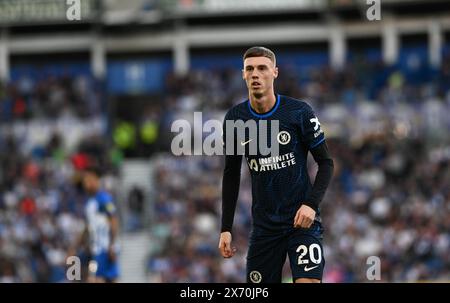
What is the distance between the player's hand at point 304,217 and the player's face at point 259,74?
0.98 m

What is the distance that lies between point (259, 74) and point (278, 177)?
2.79 feet

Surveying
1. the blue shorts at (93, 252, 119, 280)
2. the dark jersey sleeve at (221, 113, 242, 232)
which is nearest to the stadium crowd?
the blue shorts at (93, 252, 119, 280)

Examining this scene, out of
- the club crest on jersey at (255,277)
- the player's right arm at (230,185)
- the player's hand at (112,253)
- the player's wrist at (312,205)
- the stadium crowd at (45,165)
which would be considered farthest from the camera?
the stadium crowd at (45,165)

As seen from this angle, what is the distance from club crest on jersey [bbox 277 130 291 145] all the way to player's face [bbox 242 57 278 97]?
0.35 metres

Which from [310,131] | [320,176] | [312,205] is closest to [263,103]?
[310,131]

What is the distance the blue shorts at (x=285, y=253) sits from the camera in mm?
Result: 7914

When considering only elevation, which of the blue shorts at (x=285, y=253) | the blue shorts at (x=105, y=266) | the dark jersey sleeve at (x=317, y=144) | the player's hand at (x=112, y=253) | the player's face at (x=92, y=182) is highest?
the dark jersey sleeve at (x=317, y=144)

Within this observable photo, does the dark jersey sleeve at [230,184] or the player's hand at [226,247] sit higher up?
the dark jersey sleeve at [230,184]

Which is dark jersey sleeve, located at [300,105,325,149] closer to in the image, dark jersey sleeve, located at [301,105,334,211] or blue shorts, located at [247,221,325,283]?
dark jersey sleeve, located at [301,105,334,211]

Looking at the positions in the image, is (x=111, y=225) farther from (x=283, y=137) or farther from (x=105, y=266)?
(x=283, y=137)

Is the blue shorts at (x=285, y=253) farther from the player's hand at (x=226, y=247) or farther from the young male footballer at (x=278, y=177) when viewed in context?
the player's hand at (x=226, y=247)

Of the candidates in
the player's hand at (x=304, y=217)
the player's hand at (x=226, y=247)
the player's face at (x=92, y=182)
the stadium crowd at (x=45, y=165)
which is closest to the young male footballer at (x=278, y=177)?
the player's hand at (x=226, y=247)
